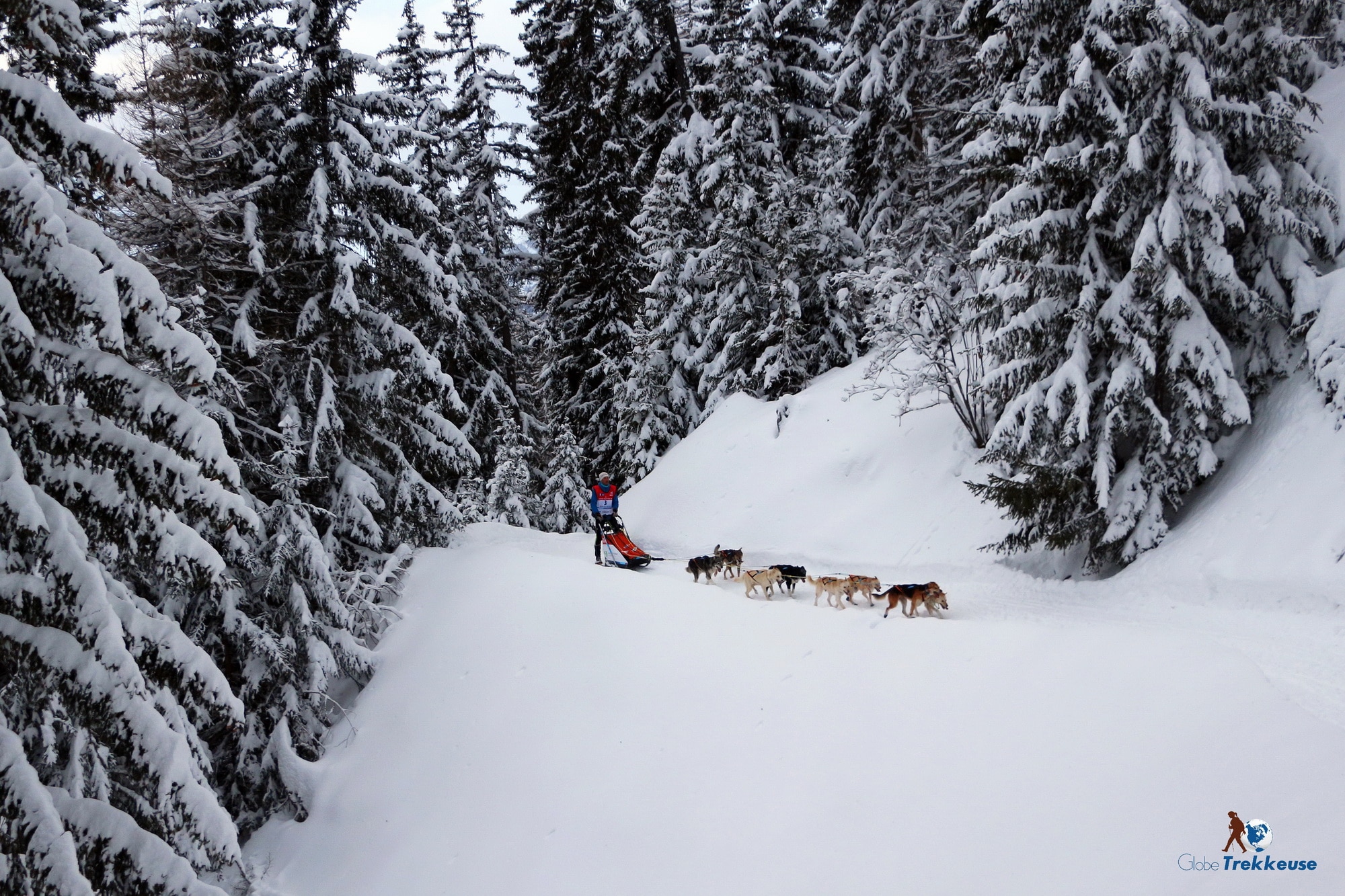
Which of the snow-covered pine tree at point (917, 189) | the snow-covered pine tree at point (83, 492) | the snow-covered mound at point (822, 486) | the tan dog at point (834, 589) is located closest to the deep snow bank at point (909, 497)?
the snow-covered mound at point (822, 486)

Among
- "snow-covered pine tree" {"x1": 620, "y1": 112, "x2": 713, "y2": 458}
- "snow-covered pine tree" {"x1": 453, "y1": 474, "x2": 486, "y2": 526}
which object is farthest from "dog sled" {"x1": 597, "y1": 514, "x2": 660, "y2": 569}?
"snow-covered pine tree" {"x1": 620, "y1": 112, "x2": 713, "y2": 458}

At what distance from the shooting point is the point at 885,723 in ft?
22.7

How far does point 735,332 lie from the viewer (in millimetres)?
20344

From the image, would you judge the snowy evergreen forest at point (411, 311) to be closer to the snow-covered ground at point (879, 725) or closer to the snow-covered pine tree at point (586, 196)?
the snow-covered ground at point (879, 725)

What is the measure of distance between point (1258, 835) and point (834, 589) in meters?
5.17

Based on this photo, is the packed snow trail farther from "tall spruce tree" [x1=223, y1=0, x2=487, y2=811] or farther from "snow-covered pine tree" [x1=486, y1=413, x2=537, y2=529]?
"snow-covered pine tree" [x1=486, y1=413, x2=537, y2=529]

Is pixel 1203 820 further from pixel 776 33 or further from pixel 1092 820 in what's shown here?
pixel 776 33

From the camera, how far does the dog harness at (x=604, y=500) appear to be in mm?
13844

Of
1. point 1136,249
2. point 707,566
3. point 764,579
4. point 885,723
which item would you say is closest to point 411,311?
point 707,566

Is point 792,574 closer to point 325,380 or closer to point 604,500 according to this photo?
point 604,500

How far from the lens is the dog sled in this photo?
44.5 feet

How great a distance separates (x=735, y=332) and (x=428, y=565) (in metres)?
10.9

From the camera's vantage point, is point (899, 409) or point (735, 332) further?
point (735, 332)

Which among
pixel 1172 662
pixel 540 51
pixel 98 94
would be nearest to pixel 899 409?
pixel 1172 662
